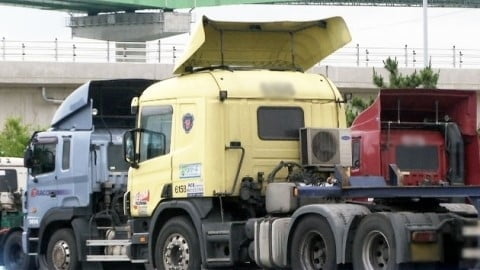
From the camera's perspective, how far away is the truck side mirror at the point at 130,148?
1761 centimetres

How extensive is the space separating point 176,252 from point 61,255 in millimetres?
3898

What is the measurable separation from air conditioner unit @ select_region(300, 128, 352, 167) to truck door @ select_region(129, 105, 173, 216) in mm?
Answer: 1842

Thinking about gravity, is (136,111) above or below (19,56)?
below

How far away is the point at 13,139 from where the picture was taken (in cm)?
3844

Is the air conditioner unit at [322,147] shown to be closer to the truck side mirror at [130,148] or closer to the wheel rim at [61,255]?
the truck side mirror at [130,148]

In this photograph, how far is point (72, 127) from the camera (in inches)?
807

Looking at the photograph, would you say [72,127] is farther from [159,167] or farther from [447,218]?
[447,218]

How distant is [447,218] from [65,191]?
8504 mm

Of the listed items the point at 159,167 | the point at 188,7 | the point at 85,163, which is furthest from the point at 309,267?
the point at 188,7

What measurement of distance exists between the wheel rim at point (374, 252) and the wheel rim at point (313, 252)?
36.6 inches

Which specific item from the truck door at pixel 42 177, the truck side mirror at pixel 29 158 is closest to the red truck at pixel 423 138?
the truck door at pixel 42 177

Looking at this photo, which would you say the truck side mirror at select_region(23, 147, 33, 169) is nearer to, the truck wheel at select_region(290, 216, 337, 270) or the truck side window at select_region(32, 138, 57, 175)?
the truck side window at select_region(32, 138, 57, 175)

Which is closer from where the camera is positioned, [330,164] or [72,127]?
[330,164]

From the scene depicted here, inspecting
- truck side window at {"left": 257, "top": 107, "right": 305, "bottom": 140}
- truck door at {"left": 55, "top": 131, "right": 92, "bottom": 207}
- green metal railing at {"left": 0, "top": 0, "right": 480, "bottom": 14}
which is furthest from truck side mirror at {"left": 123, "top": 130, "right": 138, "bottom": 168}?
green metal railing at {"left": 0, "top": 0, "right": 480, "bottom": 14}
